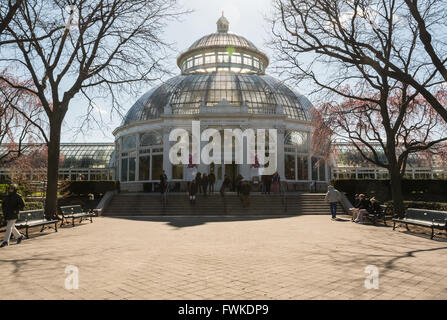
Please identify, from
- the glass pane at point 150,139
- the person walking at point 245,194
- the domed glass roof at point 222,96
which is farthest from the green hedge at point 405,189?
the glass pane at point 150,139

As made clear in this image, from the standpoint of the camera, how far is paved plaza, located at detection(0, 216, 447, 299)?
4.44 metres

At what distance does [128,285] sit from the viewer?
4770 mm

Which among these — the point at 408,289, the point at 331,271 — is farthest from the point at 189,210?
the point at 408,289

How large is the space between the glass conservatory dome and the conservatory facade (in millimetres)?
97

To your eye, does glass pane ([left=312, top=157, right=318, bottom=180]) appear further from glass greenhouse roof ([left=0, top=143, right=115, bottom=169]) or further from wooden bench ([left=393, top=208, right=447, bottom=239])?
glass greenhouse roof ([left=0, top=143, right=115, bottom=169])

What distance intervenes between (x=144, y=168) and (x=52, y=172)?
17558mm

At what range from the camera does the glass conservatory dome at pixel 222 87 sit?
102ft

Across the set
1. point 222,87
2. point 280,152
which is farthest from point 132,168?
point 280,152

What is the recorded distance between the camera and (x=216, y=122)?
29.0 m

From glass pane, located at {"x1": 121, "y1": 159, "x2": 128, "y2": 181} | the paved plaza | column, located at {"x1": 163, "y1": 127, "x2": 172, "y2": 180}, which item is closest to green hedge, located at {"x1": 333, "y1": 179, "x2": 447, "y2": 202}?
the paved plaza

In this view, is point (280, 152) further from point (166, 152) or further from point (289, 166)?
point (166, 152)

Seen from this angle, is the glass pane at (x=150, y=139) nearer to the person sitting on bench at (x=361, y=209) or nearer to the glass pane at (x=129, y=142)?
the glass pane at (x=129, y=142)

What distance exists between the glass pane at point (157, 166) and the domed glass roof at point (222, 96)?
432 cm
